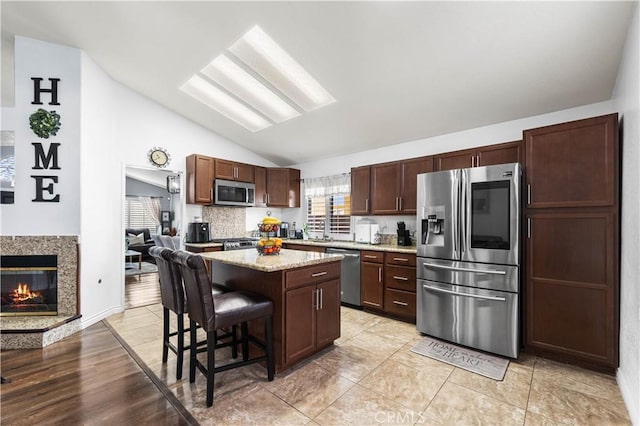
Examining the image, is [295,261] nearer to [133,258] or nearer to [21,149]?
[21,149]

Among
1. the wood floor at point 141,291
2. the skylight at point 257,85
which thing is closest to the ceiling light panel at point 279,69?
the skylight at point 257,85

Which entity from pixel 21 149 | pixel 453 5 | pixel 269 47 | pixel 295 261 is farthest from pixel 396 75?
pixel 21 149

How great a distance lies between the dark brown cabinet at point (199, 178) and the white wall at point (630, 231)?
4.71 m

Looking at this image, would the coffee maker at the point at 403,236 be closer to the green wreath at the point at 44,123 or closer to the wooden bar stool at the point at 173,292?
the wooden bar stool at the point at 173,292

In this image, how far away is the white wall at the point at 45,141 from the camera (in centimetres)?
306

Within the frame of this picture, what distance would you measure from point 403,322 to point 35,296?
13.8 feet

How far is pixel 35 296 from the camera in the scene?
3.14 metres

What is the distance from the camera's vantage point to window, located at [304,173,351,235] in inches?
193

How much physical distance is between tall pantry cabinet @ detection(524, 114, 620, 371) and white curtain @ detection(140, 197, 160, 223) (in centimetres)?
894

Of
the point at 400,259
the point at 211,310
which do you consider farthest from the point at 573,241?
the point at 211,310

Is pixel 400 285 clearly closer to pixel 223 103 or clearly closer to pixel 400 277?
pixel 400 277

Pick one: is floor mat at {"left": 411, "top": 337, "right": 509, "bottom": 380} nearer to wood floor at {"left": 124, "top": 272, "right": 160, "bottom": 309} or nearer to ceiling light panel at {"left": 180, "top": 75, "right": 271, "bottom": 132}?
ceiling light panel at {"left": 180, "top": 75, "right": 271, "bottom": 132}

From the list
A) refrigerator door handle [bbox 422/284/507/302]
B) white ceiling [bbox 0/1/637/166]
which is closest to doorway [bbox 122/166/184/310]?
white ceiling [bbox 0/1/637/166]

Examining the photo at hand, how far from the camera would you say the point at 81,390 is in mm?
2055
